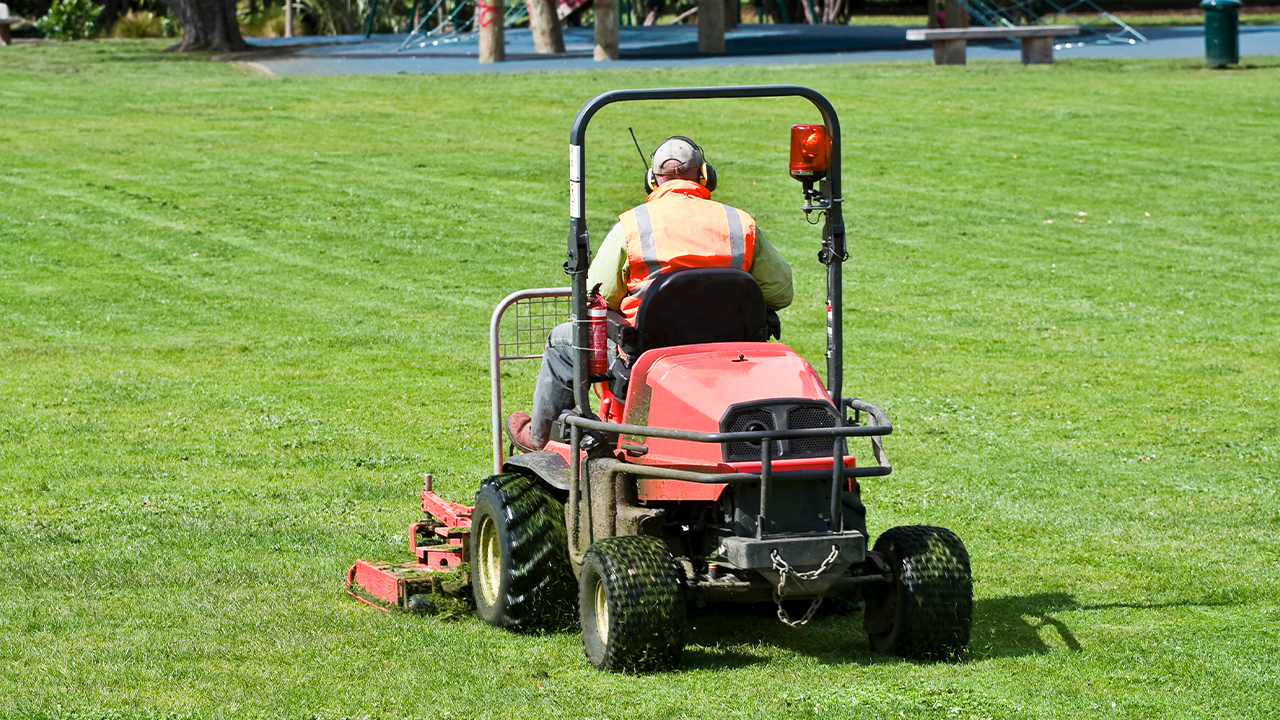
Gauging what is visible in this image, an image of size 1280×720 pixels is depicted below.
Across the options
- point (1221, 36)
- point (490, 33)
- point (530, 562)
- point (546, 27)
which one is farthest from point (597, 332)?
point (546, 27)

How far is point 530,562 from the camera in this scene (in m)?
6.18

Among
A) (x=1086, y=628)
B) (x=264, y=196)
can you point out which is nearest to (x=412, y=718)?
Answer: (x=1086, y=628)

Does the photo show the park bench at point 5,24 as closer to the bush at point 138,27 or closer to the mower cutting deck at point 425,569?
the bush at point 138,27

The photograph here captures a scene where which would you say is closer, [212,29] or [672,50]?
[672,50]

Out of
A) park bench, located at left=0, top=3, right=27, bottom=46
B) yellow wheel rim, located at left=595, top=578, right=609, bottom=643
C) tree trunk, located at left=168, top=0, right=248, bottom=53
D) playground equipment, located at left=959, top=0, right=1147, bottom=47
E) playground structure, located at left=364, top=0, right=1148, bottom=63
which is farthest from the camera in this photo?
park bench, located at left=0, top=3, right=27, bottom=46

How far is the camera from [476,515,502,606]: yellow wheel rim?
6.54m

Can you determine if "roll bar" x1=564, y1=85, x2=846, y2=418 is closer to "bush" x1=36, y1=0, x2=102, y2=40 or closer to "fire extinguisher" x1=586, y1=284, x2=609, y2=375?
"fire extinguisher" x1=586, y1=284, x2=609, y2=375

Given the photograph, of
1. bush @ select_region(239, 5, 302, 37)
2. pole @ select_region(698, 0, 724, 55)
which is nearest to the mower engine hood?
pole @ select_region(698, 0, 724, 55)

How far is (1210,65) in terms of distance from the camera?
2806cm

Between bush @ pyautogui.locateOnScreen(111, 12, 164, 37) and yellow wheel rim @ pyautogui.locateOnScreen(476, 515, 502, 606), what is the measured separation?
3692 centimetres

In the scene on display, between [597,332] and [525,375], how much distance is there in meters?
6.08

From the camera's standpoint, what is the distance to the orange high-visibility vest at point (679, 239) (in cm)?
605

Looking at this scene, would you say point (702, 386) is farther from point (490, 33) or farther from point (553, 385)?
point (490, 33)

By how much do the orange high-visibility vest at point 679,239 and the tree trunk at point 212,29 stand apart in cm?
2878
